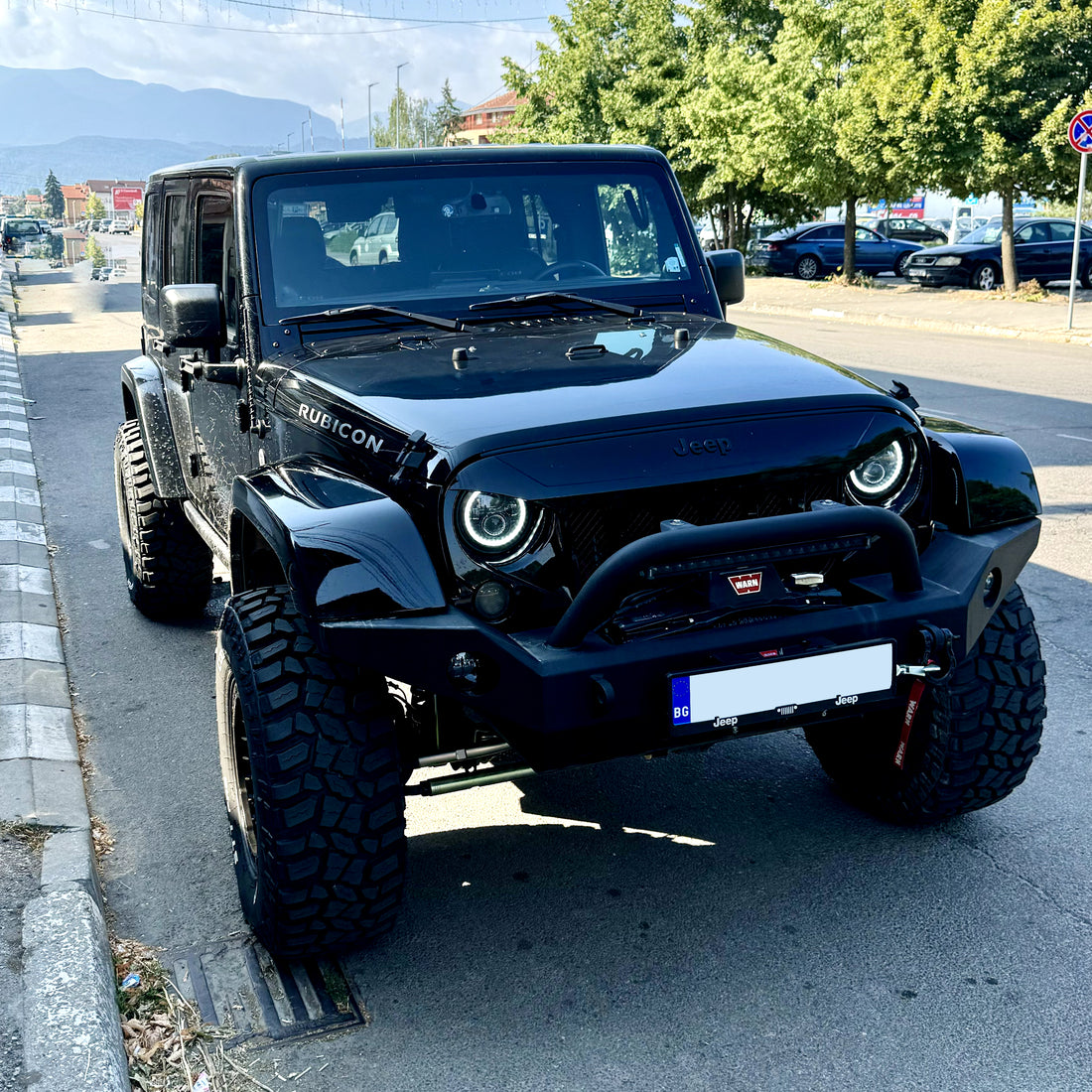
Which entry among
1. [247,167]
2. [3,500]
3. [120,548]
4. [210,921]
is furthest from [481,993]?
[3,500]

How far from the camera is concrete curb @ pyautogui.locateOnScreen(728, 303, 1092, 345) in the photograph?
18.3 meters

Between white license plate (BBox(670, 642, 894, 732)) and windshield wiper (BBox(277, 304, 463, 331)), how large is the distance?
156 cm

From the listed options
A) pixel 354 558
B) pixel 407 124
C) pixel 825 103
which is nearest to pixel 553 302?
pixel 354 558

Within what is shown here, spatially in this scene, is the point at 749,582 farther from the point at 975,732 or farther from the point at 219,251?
the point at 219,251

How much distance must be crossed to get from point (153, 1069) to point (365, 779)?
74cm

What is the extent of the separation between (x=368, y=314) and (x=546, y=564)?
4.42 ft

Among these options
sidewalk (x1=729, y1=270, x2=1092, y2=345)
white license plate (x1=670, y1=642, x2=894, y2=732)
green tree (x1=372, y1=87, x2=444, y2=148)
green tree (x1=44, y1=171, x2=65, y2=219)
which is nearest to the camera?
white license plate (x1=670, y1=642, x2=894, y2=732)

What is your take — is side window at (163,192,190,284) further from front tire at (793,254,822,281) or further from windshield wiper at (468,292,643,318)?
front tire at (793,254,822,281)

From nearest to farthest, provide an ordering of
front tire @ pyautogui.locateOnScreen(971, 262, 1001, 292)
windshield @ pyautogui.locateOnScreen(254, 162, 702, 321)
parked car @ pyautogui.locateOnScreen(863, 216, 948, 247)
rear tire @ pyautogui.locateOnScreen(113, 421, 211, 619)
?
windshield @ pyautogui.locateOnScreen(254, 162, 702, 321), rear tire @ pyautogui.locateOnScreen(113, 421, 211, 619), front tire @ pyautogui.locateOnScreen(971, 262, 1001, 292), parked car @ pyautogui.locateOnScreen(863, 216, 948, 247)

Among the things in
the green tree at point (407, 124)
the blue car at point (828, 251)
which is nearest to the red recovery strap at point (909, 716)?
the blue car at point (828, 251)

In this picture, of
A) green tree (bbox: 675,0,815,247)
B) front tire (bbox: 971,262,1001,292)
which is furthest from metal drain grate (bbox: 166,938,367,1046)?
green tree (bbox: 675,0,815,247)

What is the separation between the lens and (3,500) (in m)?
7.90

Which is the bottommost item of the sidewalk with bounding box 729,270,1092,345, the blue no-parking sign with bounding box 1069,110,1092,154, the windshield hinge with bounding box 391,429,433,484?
the sidewalk with bounding box 729,270,1092,345

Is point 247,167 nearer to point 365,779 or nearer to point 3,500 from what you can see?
point 365,779
